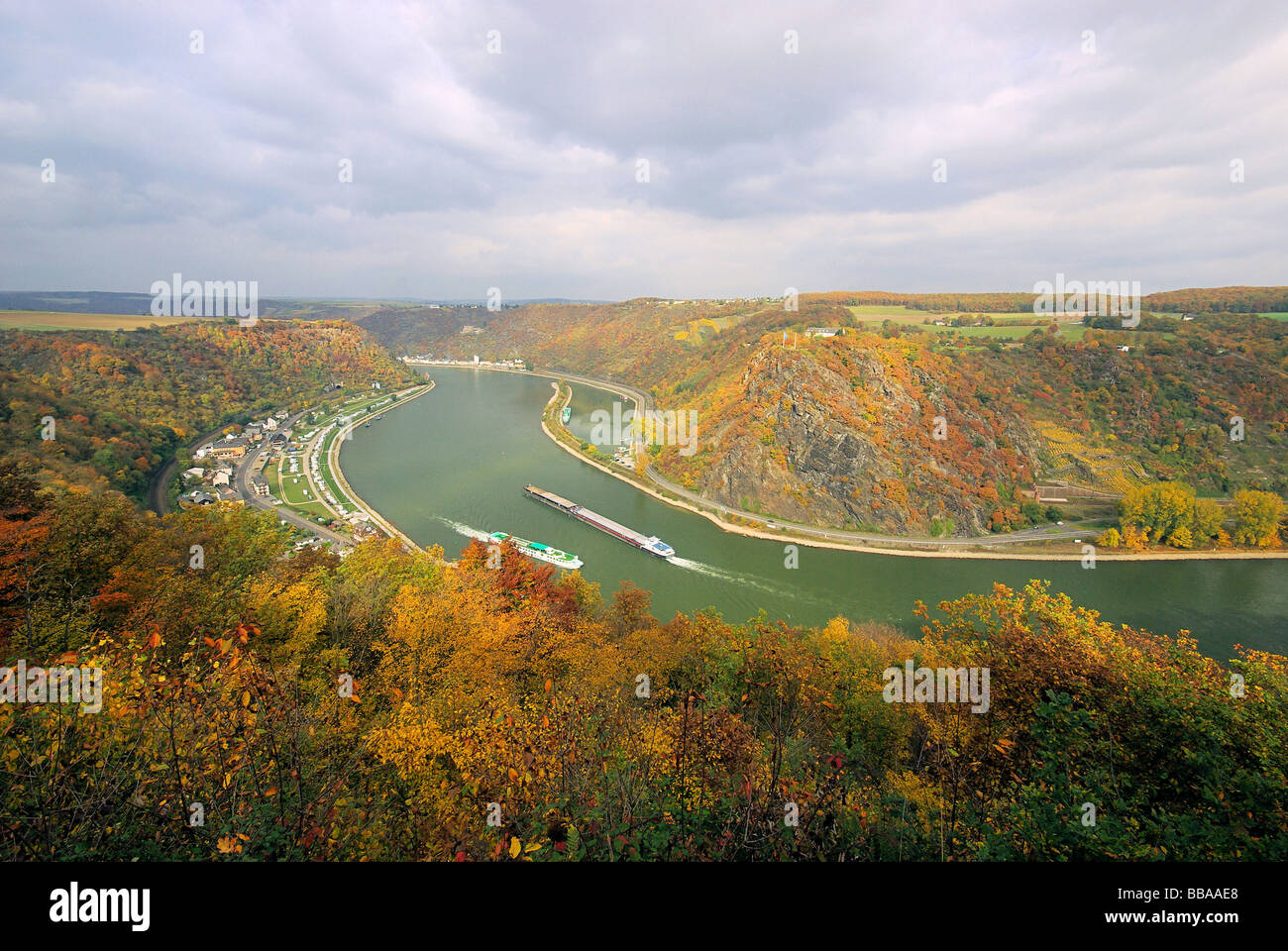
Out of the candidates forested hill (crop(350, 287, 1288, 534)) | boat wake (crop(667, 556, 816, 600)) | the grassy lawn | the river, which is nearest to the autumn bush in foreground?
boat wake (crop(667, 556, 816, 600))

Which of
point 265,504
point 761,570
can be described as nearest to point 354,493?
point 265,504

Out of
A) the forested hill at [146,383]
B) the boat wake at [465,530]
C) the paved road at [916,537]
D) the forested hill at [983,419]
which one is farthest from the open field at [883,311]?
the forested hill at [146,383]

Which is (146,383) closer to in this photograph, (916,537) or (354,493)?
(354,493)

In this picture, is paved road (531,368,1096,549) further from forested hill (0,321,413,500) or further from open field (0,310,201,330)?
open field (0,310,201,330)

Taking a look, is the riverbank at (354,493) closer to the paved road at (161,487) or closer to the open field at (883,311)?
the paved road at (161,487)

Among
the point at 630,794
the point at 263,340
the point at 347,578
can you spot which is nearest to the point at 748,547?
the point at 347,578
